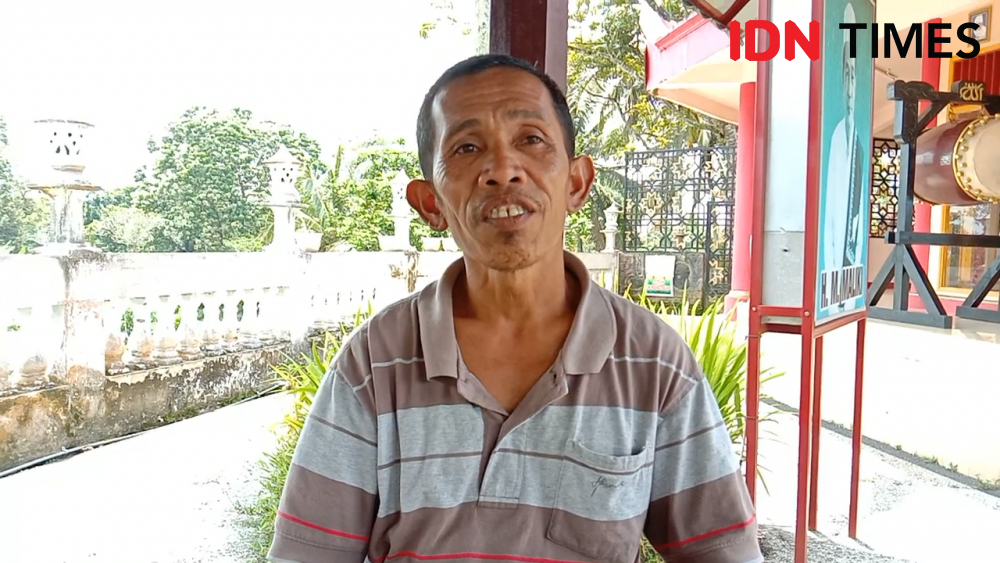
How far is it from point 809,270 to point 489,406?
37.2 inches

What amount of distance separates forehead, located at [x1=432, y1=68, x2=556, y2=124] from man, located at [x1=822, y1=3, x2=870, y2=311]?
2.98 feet

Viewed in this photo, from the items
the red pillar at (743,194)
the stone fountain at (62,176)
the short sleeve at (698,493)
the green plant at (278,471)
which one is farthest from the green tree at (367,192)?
the short sleeve at (698,493)

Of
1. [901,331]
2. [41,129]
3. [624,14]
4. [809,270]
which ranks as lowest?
[901,331]

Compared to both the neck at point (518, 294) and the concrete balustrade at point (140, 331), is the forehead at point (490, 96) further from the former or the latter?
the concrete balustrade at point (140, 331)

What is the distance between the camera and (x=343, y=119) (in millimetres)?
11492

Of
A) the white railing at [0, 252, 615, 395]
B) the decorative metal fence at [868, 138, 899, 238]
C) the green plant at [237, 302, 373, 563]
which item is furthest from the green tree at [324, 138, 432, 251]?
the green plant at [237, 302, 373, 563]

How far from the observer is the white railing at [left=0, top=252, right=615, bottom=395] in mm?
3395

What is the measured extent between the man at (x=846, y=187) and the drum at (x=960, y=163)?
6.75 ft

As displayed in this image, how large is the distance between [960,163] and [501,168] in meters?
3.62

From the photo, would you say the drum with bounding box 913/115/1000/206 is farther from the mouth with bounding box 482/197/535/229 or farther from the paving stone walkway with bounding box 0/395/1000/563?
the mouth with bounding box 482/197/535/229

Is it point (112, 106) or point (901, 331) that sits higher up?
point (112, 106)

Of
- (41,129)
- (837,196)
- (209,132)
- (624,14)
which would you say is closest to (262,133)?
(209,132)

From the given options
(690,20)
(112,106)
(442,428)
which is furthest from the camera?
(112,106)

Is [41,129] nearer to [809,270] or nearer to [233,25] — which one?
[809,270]
